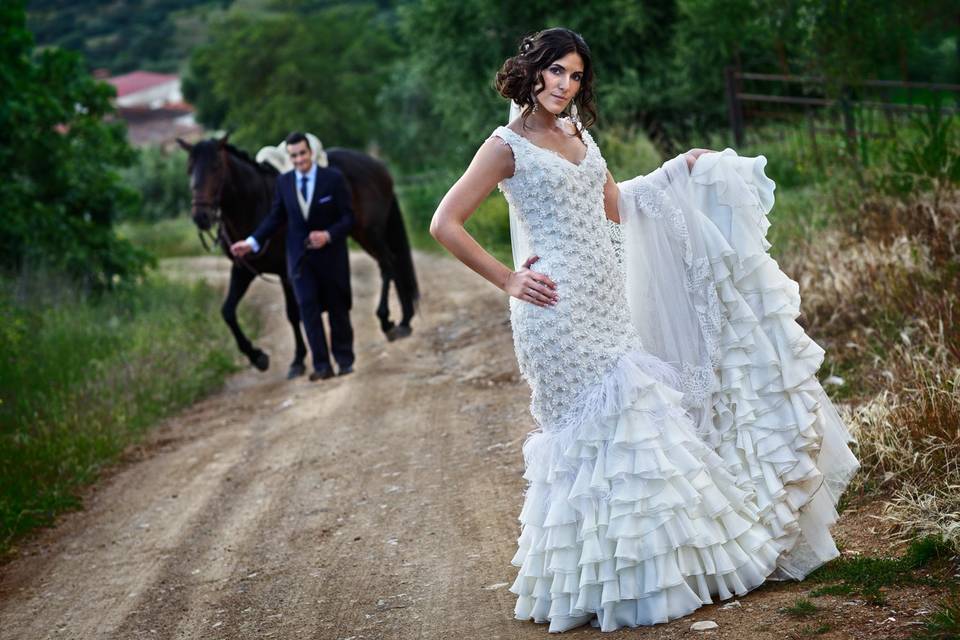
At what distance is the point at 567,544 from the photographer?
447cm

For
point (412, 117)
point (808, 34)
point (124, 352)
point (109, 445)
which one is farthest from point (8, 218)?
point (412, 117)

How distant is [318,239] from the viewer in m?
10.2

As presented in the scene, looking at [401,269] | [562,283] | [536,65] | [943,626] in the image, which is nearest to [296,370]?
[401,269]

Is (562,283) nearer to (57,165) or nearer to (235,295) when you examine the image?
(235,295)

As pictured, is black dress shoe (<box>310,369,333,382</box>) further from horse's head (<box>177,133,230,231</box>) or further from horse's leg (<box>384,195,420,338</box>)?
horse's leg (<box>384,195,420,338</box>)

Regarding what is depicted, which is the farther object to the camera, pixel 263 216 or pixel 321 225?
pixel 263 216

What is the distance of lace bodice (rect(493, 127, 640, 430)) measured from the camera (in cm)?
463

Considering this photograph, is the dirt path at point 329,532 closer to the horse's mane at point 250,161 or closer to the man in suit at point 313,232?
the man in suit at point 313,232

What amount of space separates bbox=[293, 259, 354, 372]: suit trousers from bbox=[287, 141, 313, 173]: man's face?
79 cm

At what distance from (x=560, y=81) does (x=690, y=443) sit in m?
1.41

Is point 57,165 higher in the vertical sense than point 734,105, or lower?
higher

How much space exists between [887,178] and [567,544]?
6.45m

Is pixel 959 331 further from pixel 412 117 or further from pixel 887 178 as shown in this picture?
pixel 412 117

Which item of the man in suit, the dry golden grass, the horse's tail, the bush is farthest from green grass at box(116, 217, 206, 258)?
the dry golden grass
